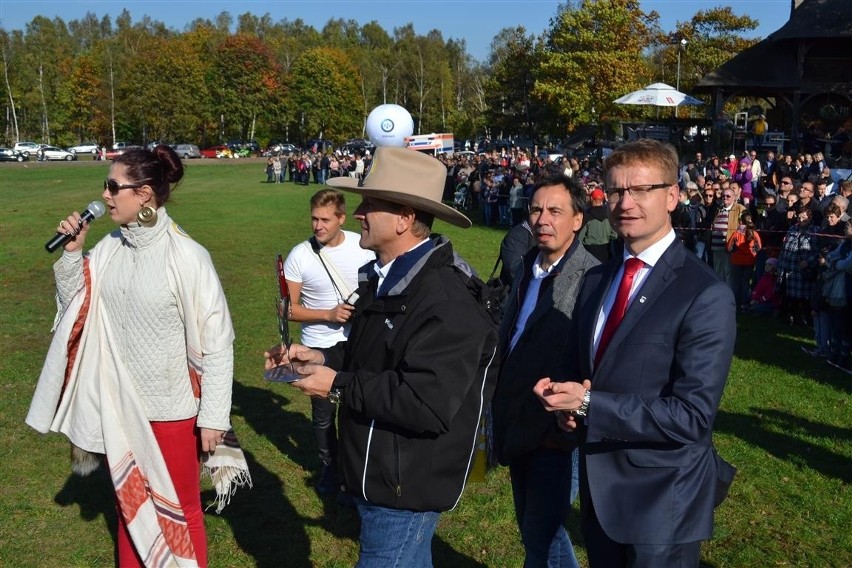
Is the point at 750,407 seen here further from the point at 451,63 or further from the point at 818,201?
the point at 451,63

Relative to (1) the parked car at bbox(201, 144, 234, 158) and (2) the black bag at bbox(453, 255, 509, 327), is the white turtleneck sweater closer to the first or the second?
(2) the black bag at bbox(453, 255, 509, 327)

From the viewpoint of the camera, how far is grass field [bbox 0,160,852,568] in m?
4.95

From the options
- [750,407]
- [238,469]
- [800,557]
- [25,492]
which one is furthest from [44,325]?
[800,557]

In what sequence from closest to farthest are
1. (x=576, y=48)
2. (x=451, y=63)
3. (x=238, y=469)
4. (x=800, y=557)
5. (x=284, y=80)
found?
(x=238, y=469)
(x=800, y=557)
(x=576, y=48)
(x=284, y=80)
(x=451, y=63)

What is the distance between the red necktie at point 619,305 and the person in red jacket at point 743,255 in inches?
409

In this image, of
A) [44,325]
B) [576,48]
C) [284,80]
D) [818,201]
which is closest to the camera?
[44,325]

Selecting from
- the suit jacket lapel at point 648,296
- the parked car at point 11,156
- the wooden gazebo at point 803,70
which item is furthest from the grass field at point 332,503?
the parked car at point 11,156

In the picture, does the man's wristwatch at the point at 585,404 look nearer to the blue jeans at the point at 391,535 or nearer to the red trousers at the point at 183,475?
the blue jeans at the point at 391,535

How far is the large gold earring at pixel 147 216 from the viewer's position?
12.4ft

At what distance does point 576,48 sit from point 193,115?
49.7m

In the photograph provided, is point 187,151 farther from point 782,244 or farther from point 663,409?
point 663,409

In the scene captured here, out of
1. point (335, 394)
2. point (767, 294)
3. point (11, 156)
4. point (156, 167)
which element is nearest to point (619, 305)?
point (335, 394)

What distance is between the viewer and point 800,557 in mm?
4891

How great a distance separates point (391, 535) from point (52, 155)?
232 feet
